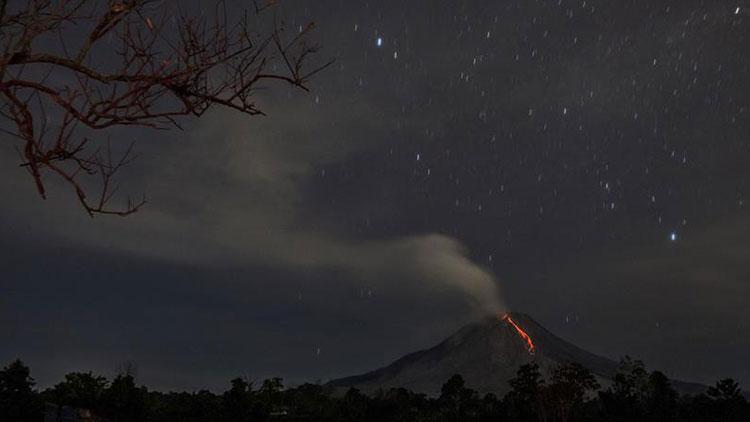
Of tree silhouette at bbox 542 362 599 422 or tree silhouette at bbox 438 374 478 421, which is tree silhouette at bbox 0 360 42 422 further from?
tree silhouette at bbox 542 362 599 422

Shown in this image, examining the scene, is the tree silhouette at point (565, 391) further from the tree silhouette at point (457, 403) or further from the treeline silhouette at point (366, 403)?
the tree silhouette at point (457, 403)

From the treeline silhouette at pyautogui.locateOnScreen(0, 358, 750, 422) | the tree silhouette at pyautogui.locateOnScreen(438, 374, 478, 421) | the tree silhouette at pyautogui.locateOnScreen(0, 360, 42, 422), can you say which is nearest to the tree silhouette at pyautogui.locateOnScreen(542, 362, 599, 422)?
the treeline silhouette at pyautogui.locateOnScreen(0, 358, 750, 422)

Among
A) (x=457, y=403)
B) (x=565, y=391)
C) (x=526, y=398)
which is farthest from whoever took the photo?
(x=457, y=403)

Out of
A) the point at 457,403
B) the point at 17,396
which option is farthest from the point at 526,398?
the point at 17,396

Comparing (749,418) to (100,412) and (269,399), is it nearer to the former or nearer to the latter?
(269,399)

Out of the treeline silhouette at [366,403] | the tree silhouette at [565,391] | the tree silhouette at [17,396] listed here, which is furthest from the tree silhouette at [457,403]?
the tree silhouette at [17,396]

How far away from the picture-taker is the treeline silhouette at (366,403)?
4553 centimetres

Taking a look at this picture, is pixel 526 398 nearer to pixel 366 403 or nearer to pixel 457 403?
pixel 457 403

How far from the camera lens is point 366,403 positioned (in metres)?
66.6

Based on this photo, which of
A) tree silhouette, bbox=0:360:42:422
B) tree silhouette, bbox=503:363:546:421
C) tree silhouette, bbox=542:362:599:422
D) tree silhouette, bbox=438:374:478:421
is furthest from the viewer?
tree silhouette, bbox=503:363:546:421

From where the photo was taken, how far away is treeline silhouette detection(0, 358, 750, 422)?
4553 cm

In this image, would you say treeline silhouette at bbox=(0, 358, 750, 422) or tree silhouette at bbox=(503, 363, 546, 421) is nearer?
treeline silhouette at bbox=(0, 358, 750, 422)

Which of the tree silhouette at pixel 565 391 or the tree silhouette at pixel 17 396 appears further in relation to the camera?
the tree silhouette at pixel 565 391

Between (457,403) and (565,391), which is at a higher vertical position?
(565,391)
